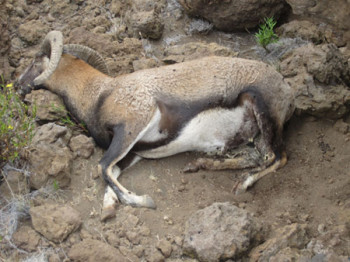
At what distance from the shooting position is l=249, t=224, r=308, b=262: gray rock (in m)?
4.59

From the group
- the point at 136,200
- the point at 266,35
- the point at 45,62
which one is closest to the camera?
the point at 136,200

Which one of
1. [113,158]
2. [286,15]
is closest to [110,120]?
[113,158]

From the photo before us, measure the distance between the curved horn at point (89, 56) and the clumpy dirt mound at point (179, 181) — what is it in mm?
408

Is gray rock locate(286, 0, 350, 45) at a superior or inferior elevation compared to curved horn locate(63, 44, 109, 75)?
superior

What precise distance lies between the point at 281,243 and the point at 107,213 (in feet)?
5.91

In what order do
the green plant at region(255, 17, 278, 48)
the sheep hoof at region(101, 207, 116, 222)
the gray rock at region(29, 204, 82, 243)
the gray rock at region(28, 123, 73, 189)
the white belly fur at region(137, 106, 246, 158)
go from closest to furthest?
1. the gray rock at region(29, 204, 82, 243)
2. the sheep hoof at region(101, 207, 116, 222)
3. the gray rock at region(28, 123, 73, 189)
4. the white belly fur at region(137, 106, 246, 158)
5. the green plant at region(255, 17, 278, 48)

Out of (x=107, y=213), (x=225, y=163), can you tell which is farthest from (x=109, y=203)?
(x=225, y=163)

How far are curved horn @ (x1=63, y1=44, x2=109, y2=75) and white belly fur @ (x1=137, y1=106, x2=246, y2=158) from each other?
1397 mm

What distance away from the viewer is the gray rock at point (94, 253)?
4.71 meters

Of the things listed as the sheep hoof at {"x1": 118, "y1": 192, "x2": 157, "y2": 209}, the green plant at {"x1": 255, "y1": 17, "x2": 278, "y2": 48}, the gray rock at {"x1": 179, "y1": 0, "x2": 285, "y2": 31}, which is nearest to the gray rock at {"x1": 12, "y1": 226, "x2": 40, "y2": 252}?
the sheep hoof at {"x1": 118, "y1": 192, "x2": 157, "y2": 209}

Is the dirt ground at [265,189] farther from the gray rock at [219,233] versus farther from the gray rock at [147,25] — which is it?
the gray rock at [147,25]

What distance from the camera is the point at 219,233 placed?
15.6 feet

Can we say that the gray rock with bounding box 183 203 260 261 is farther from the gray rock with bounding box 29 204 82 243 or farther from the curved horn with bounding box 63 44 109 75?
the curved horn with bounding box 63 44 109 75

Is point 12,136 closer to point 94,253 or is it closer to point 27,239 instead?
point 27,239
